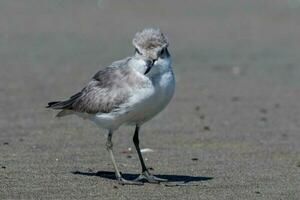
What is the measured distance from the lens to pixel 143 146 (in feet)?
34.0

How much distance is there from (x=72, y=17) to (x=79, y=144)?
1243 cm

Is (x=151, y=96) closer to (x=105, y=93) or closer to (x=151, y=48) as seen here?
(x=151, y=48)

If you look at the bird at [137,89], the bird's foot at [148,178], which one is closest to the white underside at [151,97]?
the bird at [137,89]

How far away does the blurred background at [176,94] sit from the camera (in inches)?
346

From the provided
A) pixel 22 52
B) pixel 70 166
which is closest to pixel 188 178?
pixel 70 166

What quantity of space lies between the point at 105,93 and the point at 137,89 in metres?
0.49

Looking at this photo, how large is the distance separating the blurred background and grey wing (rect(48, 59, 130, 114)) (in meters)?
0.61

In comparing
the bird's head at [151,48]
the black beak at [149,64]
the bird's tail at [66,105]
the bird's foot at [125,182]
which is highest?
the bird's head at [151,48]

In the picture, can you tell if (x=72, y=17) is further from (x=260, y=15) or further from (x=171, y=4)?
(x=260, y=15)

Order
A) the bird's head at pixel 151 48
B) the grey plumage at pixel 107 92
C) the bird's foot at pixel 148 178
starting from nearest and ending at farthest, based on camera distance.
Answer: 1. the bird's head at pixel 151 48
2. the grey plumage at pixel 107 92
3. the bird's foot at pixel 148 178

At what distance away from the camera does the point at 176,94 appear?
14156 millimetres

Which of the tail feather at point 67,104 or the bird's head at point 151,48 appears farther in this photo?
the tail feather at point 67,104

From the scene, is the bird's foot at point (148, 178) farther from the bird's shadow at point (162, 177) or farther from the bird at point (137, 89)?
the bird's shadow at point (162, 177)

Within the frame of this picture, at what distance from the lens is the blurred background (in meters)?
8.79
